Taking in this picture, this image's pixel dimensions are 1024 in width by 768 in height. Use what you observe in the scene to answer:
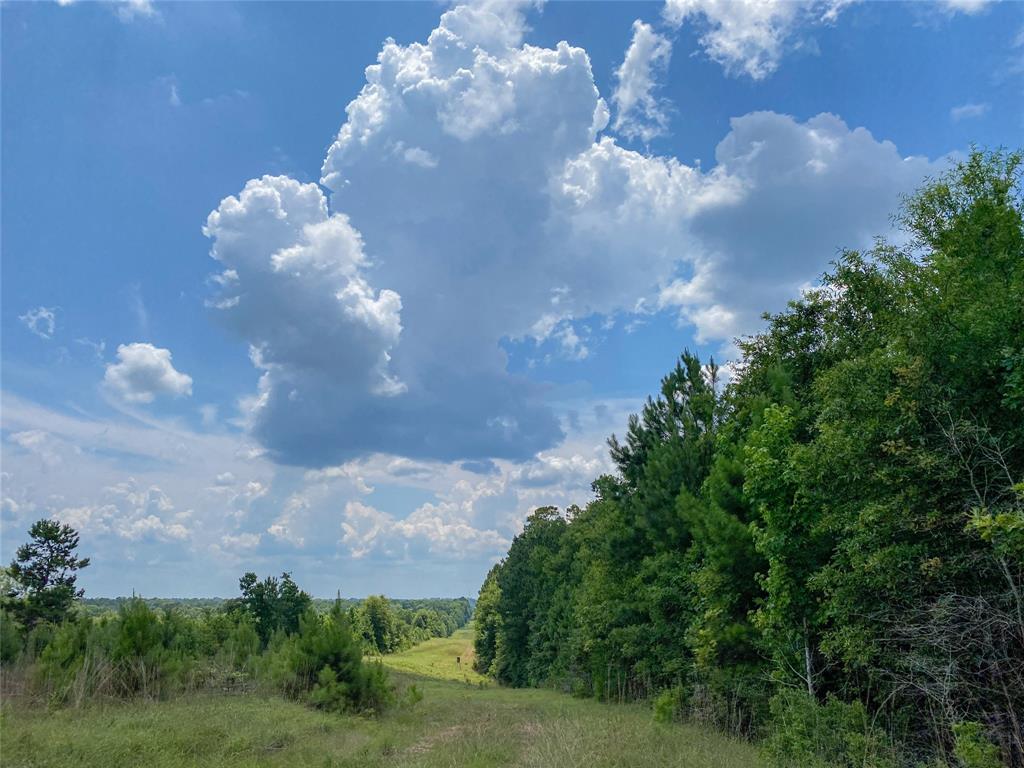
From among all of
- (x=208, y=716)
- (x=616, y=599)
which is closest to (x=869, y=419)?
(x=208, y=716)

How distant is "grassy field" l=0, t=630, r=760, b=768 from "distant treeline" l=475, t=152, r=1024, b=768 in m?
2.52

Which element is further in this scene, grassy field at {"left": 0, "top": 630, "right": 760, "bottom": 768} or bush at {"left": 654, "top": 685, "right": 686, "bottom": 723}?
bush at {"left": 654, "top": 685, "right": 686, "bottom": 723}

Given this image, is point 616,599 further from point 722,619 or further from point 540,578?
point 540,578

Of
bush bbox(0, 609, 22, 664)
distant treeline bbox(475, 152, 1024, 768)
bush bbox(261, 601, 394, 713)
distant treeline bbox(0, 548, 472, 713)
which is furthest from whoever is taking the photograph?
bush bbox(261, 601, 394, 713)

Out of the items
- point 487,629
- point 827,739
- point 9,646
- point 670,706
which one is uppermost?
point 9,646

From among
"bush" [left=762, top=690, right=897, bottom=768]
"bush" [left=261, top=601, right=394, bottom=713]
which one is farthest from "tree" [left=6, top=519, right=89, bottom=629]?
"bush" [left=762, top=690, right=897, bottom=768]

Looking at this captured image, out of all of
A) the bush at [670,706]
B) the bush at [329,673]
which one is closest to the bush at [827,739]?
the bush at [670,706]

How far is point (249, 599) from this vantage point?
3744 cm

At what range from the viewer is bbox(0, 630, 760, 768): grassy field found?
Answer: 34.2 feet

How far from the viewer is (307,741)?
46.8 feet

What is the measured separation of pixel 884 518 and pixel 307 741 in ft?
43.4

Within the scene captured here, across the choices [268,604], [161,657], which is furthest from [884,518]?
[268,604]

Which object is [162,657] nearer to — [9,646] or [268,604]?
[9,646]

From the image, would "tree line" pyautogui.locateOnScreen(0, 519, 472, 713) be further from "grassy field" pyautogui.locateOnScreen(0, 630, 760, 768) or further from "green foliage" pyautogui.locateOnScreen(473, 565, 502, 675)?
"green foliage" pyautogui.locateOnScreen(473, 565, 502, 675)
